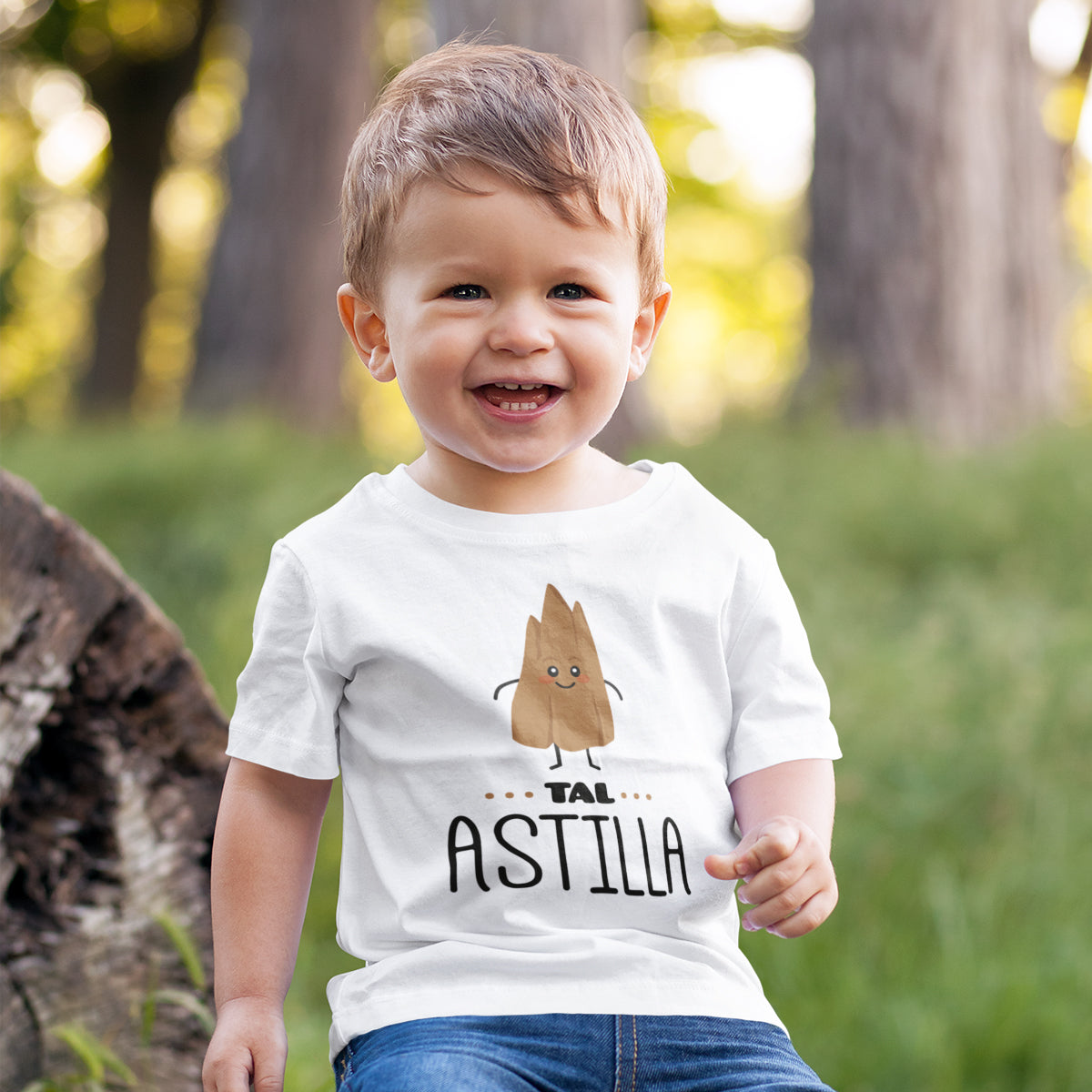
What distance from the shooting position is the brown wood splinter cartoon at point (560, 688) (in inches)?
54.0

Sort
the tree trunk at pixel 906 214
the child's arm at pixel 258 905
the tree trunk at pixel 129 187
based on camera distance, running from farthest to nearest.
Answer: the tree trunk at pixel 129 187
the tree trunk at pixel 906 214
the child's arm at pixel 258 905

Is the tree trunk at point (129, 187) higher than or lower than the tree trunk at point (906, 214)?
higher

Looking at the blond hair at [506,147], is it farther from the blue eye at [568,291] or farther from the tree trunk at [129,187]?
the tree trunk at [129,187]

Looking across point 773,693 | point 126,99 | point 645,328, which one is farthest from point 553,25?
point 126,99

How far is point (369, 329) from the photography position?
59.6 inches

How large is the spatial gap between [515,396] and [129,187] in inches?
484

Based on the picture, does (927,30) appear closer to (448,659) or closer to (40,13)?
(448,659)

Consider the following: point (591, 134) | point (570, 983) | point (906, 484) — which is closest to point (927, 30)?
point (906, 484)

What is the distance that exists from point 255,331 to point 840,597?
4.71 meters

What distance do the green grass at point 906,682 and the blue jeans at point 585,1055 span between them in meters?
0.71

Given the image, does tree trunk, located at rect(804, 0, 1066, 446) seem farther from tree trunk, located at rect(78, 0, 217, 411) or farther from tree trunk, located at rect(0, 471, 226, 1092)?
tree trunk, located at rect(78, 0, 217, 411)

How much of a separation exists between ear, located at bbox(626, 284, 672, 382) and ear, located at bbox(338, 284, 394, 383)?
0.29 metres

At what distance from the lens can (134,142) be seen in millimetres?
12531

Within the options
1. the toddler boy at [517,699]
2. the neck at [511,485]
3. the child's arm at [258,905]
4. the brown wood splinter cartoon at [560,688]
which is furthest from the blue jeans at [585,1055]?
the neck at [511,485]
